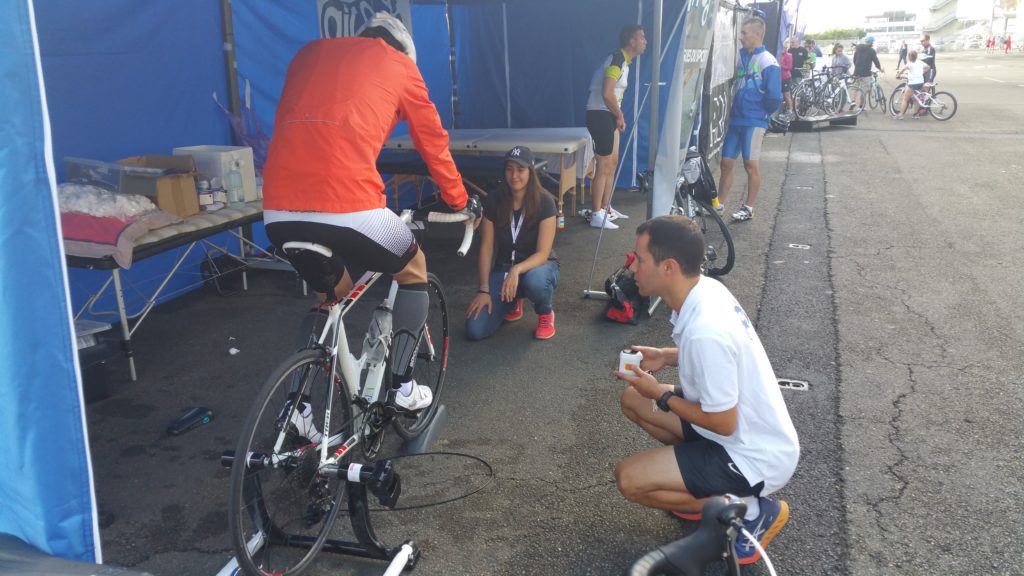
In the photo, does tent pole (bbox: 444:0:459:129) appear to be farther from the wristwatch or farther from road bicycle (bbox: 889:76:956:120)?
road bicycle (bbox: 889:76:956:120)

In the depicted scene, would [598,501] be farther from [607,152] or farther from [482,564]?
[607,152]

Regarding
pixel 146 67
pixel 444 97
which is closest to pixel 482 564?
pixel 146 67

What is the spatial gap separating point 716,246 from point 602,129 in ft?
6.20

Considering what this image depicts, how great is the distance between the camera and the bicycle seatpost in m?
1.90

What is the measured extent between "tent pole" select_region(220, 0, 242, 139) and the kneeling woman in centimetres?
244

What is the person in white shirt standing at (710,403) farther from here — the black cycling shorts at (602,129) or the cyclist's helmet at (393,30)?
the black cycling shorts at (602,129)

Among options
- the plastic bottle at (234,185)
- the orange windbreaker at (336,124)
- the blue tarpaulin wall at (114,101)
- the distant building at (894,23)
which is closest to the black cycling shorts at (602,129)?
the blue tarpaulin wall at (114,101)

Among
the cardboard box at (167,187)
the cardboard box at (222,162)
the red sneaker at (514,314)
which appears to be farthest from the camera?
the red sneaker at (514,314)

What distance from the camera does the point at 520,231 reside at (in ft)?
16.7

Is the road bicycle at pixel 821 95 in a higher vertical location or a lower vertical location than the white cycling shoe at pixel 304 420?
higher

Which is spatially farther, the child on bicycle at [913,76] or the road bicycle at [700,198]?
the child on bicycle at [913,76]

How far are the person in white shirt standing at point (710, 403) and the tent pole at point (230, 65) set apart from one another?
4452mm

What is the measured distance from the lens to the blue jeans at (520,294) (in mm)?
5031

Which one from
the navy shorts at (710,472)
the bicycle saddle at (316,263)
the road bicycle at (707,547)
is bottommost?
the navy shorts at (710,472)
